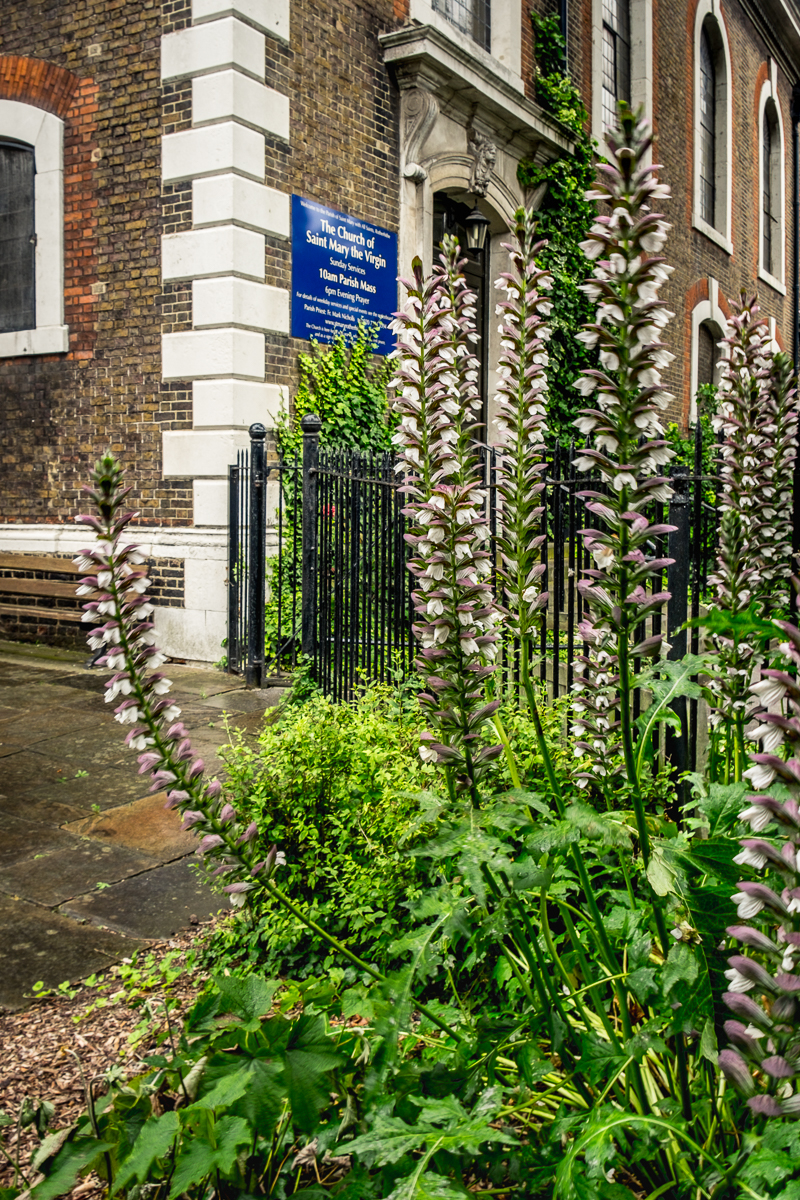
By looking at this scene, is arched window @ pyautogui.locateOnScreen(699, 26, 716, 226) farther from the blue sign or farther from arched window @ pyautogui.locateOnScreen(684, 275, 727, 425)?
the blue sign

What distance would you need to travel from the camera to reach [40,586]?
9469 mm

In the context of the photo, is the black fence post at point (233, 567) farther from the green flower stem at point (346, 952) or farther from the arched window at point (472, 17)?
the arched window at point (472, 17)

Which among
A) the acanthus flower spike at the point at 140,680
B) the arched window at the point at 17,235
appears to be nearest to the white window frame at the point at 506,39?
the arched window at the point at 17,235

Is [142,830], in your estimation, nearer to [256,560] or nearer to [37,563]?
[256,560]

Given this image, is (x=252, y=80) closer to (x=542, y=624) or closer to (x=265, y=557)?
(x=265, y=557)

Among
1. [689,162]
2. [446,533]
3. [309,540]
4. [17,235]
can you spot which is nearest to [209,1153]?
[446,533]

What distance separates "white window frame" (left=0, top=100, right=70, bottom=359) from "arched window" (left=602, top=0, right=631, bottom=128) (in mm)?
8777

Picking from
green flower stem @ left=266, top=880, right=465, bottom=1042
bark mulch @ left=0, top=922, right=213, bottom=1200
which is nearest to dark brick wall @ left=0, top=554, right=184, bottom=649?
bark mulch @ left=0, top=922, right=213, bottom=1200

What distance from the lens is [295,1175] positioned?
6.57 feet

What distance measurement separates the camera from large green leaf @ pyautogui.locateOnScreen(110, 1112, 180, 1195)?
1.58 m

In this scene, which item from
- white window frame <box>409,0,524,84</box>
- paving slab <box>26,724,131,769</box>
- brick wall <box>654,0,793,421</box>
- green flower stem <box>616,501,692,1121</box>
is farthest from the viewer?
brick wall <box>654,0,793,421</box>

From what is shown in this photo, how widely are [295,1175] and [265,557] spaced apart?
21.4 feet

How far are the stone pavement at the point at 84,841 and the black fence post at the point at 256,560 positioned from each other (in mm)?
465

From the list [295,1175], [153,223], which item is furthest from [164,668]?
[295,1175]
